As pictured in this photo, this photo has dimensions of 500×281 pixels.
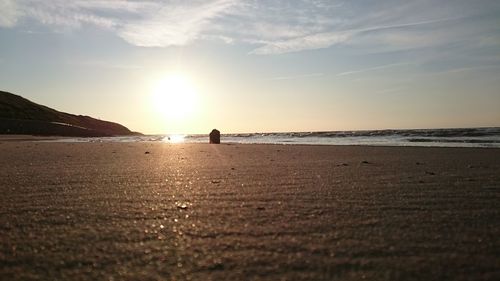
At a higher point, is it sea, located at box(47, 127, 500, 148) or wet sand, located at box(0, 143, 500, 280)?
sea, located at box(47, 127, 500, 148)

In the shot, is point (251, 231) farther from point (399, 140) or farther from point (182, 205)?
point (399, 140)

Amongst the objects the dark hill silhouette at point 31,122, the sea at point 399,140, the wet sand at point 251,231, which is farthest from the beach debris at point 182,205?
the dark hill silhouette at point 31,122

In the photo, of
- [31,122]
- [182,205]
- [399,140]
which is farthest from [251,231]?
[31,122]

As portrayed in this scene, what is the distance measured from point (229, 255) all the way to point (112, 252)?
517 millimetres

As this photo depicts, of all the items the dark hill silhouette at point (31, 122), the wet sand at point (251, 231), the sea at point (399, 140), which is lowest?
the wet sand at point (251, 231)

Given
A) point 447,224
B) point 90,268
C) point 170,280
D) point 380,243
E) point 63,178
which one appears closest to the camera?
point 170,280

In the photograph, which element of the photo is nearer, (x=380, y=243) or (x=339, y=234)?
(x=380, y=243)

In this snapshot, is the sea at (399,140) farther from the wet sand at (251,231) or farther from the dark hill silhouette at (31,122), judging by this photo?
the dark hill silhouette at (31,122)

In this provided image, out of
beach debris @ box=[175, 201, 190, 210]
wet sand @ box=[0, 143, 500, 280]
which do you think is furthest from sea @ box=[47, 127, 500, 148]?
beach debris @ box=[175, 201, 190, 210]

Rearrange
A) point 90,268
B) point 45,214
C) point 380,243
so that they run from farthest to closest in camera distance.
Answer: point 45,214 < point 380,243 < point 90,268

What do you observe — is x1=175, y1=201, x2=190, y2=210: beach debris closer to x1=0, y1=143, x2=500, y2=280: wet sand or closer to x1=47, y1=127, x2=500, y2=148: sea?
x1=0, y1=143, x2=500, y2=280: wet sand

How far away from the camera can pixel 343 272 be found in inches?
58.5

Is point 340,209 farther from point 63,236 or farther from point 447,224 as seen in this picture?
point 63,236

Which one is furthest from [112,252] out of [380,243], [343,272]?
[380,243]
